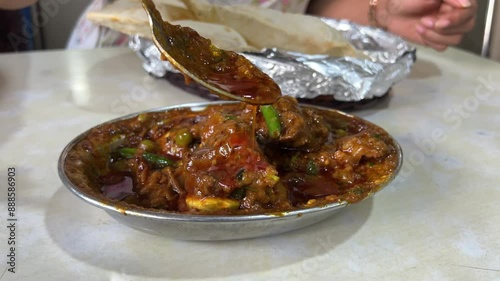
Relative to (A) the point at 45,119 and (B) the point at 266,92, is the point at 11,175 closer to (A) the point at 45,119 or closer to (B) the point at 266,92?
(A) the point at 45,119

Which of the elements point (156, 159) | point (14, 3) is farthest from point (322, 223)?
point (14, 3)

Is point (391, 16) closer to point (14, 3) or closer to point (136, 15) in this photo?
point (136, 15)

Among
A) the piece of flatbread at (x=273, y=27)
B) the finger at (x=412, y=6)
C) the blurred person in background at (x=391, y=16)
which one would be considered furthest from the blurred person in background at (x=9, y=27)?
the finger at (x=412, y=6)

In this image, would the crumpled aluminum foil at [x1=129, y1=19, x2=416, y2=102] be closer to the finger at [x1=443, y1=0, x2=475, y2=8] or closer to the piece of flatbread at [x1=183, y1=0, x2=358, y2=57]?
the piece of flatbread at [x1=183, y1=0, x2=358, y2=57]

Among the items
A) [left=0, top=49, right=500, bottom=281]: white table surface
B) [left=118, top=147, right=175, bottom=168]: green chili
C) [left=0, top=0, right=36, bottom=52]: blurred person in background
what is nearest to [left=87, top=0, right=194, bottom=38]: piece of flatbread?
[left=0, top=49, right=500, bottom=281]: white table surface

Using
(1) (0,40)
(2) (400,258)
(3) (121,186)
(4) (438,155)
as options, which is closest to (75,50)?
(1) (0,40)
